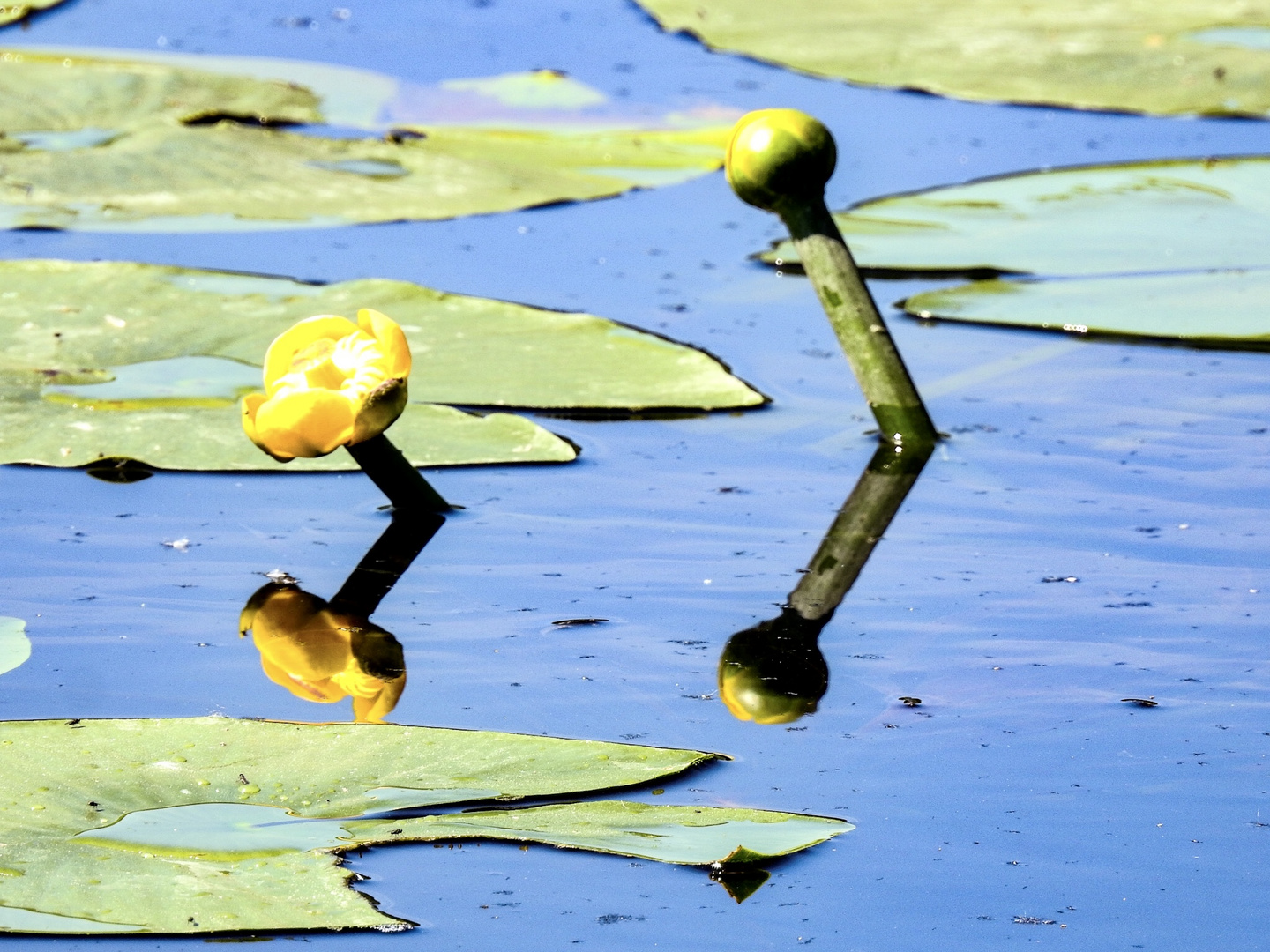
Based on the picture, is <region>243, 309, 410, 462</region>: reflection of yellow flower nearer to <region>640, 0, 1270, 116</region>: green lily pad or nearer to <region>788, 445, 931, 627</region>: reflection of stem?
<region>788, 445, 931, 627</region>: reflection of stem

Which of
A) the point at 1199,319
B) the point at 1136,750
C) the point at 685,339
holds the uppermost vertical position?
the point at 1199,319

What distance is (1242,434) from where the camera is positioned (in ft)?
9.17

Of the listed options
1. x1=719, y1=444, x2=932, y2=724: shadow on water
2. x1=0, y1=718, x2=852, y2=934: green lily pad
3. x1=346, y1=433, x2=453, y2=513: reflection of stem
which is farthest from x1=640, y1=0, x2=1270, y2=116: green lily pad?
→ x1=0, y1=718, x2=852, y2=934: green lily pad

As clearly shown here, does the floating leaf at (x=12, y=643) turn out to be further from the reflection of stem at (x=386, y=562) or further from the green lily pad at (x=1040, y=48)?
the green lily pad at (x=1040, y=48)

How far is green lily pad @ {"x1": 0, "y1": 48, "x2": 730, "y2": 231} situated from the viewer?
13.5 ft

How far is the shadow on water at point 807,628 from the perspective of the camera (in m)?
1.88

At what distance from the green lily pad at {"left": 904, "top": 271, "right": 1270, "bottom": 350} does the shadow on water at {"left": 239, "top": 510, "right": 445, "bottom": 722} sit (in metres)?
1.57

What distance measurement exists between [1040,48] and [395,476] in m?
4.26

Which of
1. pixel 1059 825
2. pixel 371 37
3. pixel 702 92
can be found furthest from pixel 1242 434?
pixel 371 37

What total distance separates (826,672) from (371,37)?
17.2 ft

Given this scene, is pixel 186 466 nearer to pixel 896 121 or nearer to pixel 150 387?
pixel 150 387

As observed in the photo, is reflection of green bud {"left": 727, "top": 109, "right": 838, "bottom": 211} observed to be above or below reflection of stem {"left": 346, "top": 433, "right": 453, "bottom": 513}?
above

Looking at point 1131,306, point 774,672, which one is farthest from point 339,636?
point 1131,306

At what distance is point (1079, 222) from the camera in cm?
403
